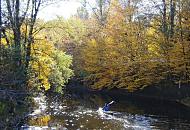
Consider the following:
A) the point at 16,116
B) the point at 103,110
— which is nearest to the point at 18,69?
the point at 16,116

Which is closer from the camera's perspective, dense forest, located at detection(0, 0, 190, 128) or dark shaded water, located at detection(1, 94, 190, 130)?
dark shaded water, located at detection(1, 94, 190, 130)

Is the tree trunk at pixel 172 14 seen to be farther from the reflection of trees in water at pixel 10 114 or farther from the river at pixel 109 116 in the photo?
the reflection of trees in water at pixel 10 114

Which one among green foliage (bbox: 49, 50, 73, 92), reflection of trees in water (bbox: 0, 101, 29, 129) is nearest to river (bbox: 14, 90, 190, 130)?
reflection of trees in water (bbox: 0, 101, 29, 129)

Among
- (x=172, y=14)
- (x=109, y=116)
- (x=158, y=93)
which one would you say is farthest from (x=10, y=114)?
(x=158, y=93)

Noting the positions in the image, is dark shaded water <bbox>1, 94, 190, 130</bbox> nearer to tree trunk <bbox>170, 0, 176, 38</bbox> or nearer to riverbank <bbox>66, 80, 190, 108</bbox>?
riverbank <bbox>66, 80, 190, 108</bbox>

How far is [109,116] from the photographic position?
1210 inches

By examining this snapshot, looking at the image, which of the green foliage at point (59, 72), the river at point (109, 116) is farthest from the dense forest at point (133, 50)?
the river at point (109, 116)

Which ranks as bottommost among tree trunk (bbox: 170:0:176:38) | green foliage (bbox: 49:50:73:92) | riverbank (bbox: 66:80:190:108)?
riverbank (bbox: 66:80:190:108)

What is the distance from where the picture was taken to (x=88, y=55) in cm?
5059

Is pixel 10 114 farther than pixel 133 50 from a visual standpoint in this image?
No

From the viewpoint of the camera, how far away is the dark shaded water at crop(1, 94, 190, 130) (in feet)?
84.5

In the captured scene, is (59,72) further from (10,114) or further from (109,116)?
(10,114)

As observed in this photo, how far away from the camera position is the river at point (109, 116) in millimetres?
25750

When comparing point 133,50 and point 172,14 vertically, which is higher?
point 172,14
